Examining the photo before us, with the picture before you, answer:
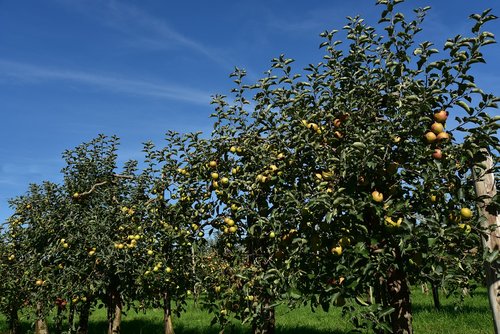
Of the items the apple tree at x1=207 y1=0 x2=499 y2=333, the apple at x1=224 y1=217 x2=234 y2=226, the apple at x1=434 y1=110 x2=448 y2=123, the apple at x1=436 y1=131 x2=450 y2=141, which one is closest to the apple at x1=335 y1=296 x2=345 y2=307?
the apple tree at x1=207 y1=0 x2=499 y2=333

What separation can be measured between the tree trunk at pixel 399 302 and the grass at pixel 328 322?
520 centimetres

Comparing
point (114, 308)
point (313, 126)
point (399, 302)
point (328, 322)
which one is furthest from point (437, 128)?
point (328, 322)

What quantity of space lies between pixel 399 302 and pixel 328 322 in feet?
32.4

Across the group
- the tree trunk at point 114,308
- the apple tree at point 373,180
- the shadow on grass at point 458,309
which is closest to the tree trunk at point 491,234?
the apple tree at point 373,180

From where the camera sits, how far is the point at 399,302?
16.8ft

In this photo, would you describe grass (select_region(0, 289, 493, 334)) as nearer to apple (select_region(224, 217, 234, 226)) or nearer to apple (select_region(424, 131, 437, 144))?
apple (select_region(224, 217, 234, 226))

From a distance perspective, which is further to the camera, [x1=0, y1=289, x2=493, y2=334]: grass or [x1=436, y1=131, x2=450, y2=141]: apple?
[x1=0, y1=289, x2=493, y2=334]: grass

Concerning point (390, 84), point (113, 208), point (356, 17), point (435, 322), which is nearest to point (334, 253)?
point (390, 84)

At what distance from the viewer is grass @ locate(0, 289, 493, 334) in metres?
11.6

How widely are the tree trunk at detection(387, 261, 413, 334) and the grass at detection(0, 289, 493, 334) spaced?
5202 mm

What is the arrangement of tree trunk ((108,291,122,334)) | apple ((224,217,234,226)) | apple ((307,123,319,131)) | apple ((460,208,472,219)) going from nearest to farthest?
apple ((460,208,472,219)) < apple ((307,123,319,131)) < apple ((224,217,234,226)) < tree trunk ((108,291,122,334))

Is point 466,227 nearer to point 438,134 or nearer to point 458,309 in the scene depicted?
point 438,134

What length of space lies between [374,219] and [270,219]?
3.94 ft

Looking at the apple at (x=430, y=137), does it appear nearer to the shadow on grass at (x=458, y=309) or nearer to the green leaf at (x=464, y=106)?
the green leaf at (x=464, y=106)
